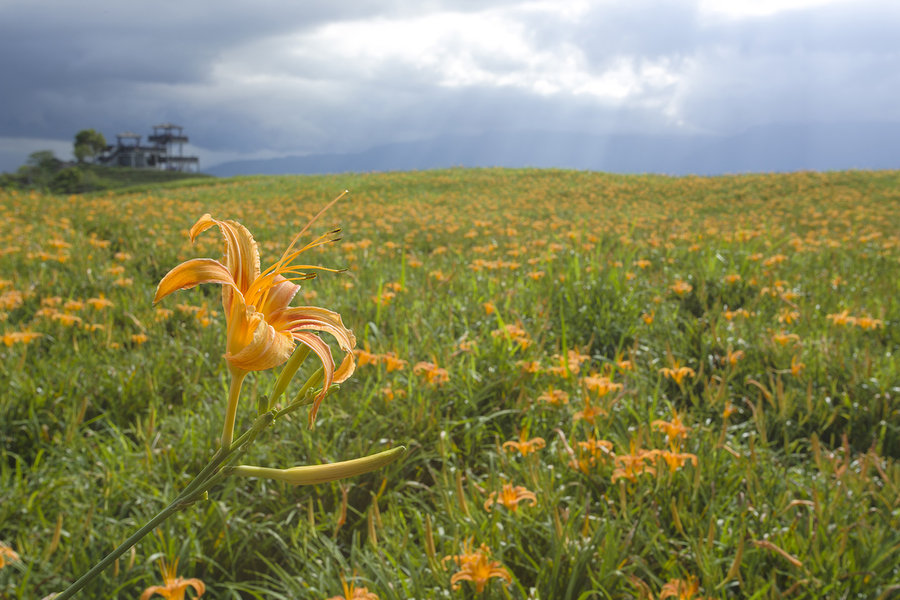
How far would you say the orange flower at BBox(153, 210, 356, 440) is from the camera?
0.60 m

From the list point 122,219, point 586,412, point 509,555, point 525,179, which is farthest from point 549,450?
point 525,179

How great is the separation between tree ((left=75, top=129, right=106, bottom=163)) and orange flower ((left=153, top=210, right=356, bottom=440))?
3061 inches

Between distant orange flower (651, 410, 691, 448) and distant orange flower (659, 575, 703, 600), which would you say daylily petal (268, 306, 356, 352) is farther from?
distant orange flower (651, 410, 691, 448)

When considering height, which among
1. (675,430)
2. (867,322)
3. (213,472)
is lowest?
(675,430)

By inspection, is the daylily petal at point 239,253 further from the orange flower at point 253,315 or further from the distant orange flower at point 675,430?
the distant orange flower at point 675,430

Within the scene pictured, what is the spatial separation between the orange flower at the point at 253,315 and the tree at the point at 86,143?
77.7 metres

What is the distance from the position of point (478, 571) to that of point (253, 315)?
41.3 inches

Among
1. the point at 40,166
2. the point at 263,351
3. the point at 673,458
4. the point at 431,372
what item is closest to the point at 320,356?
the point at 263,351

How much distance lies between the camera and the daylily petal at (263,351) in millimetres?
586

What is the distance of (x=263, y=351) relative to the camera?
59cm

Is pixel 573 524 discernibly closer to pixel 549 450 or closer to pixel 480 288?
pixel 549 450

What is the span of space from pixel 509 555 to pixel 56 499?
1586 mm

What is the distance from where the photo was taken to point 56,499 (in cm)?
199

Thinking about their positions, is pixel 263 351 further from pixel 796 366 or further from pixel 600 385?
pixel 796 366
